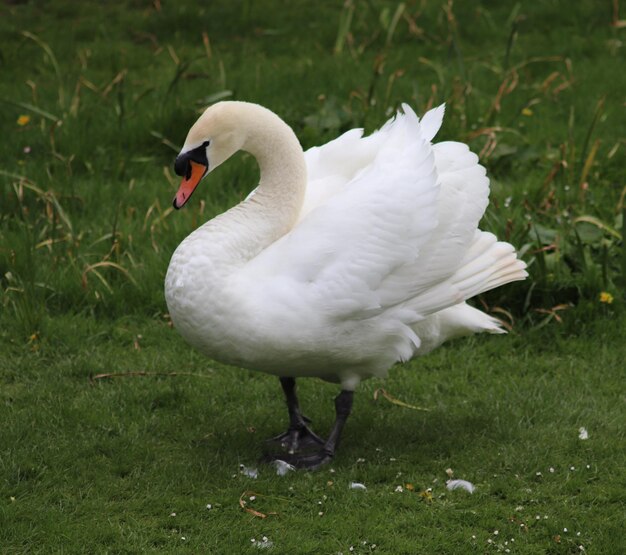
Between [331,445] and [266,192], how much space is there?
1063mm

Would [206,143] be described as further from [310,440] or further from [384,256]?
[310,440]

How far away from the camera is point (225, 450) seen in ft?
15.6

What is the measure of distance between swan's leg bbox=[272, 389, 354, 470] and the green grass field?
0.08 meters

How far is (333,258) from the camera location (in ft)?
14.0

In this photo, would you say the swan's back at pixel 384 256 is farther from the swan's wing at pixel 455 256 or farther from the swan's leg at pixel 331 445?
the swan's leg at pixel 331 445

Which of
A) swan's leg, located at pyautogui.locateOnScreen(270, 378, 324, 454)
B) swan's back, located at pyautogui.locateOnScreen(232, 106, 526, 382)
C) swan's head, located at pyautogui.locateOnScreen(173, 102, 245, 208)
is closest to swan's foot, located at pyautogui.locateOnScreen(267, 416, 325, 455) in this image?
swan's leg, located at pyautogui.locateOnScreen(270, 378, 324, 454)

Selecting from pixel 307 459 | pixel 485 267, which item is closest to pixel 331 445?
pixel 307 459

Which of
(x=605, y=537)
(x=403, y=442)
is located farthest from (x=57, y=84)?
(x=605, y=537)

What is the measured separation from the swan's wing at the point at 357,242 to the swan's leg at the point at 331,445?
20.2 inches

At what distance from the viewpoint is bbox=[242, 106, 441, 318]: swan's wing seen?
13.9 feet

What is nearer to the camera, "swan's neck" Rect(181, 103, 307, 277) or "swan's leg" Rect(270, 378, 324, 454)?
"swan's neck" Rect(181, 103, 307, 277)

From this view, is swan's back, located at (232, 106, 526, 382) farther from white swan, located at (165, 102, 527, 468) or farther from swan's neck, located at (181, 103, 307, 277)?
swan's neck, located at (181, 103, 307, 277)

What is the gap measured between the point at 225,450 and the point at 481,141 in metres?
3.30

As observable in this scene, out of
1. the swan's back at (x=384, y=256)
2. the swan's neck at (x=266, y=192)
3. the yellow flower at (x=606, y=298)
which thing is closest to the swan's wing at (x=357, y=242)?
the swan's back at (x=384, y=256)
